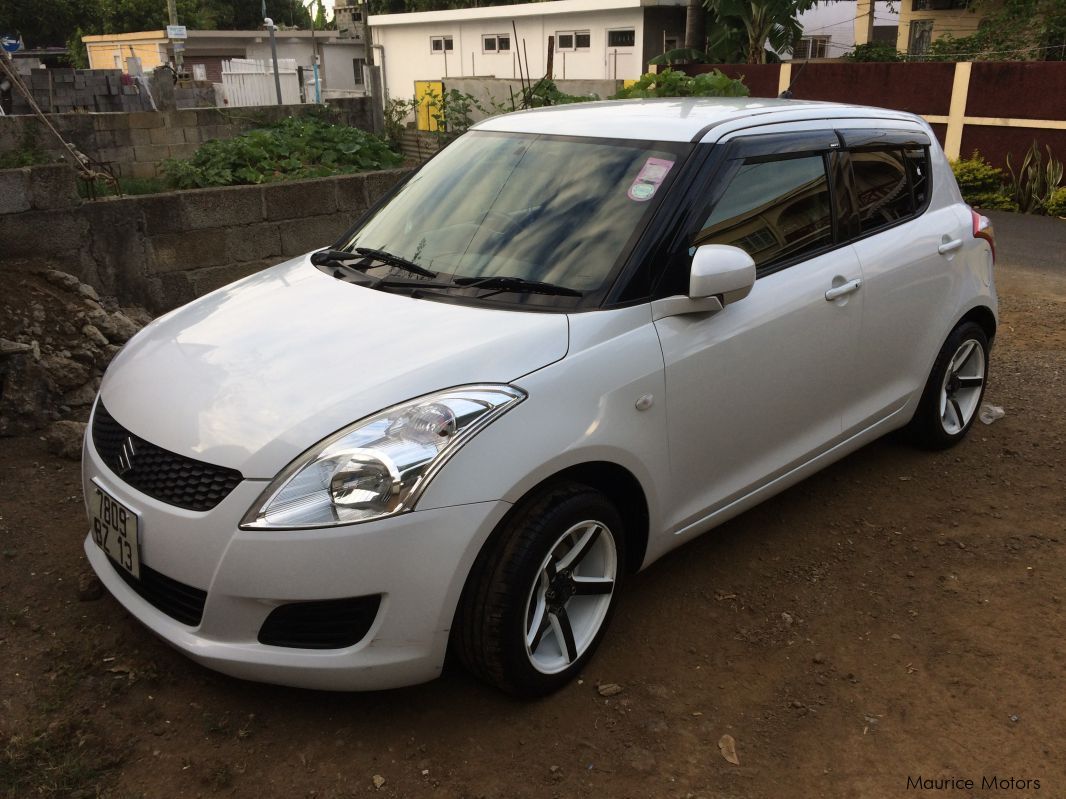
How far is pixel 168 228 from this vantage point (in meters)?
6.41

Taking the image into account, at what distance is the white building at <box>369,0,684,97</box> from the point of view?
2556 cm

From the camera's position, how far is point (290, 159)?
8.03 meters

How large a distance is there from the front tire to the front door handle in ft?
4.52

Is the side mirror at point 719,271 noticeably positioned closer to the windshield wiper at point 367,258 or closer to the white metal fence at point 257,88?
the windshield wiper at point 367,258

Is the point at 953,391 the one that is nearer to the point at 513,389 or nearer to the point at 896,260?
the point at 896,260

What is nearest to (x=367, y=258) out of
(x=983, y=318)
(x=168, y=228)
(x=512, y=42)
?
(x=983, y=318)

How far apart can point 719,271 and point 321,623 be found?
1651 millimetres

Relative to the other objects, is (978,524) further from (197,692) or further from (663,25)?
(663,25)

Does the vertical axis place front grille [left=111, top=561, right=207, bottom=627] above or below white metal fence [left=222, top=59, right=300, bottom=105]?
below

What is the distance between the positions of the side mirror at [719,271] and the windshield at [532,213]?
0.82ft

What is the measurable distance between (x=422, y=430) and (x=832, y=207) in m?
2.19

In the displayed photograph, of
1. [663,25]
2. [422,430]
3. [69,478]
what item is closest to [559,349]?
[422,430]

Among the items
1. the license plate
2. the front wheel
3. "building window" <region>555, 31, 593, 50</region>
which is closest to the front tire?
the license plate

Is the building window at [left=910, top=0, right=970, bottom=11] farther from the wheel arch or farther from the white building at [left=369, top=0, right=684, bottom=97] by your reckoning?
the wheel arch
